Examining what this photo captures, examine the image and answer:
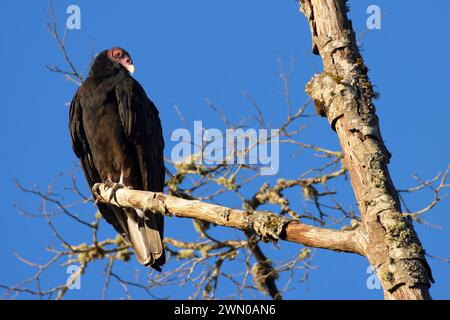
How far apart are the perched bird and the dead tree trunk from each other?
1.87m

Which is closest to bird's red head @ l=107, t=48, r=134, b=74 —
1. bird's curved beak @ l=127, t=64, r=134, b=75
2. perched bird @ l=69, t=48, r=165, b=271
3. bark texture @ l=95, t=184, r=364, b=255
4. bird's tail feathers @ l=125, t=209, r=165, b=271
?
bird's curved beak @ l=127, t=64, r=134, b=75

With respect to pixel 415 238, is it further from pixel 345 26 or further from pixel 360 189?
pixel 345 26

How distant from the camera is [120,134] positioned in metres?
4.91

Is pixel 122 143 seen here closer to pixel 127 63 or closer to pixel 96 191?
pixel 96 191

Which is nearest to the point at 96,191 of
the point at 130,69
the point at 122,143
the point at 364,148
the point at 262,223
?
the point at 122,143

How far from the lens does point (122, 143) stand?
4.92m

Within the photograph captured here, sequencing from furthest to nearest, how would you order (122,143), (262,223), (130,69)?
1. (130,69)
2. (122,143)
3. (262,223)

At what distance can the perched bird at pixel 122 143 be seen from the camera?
15.7 ft

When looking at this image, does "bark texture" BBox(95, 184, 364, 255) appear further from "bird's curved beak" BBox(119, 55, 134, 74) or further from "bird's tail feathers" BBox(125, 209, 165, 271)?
"bird's curved beak" BBox(119, 55, 134, 74)

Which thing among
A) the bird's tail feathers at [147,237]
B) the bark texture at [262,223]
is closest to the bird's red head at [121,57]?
the bird's tail feathers at [147,237]

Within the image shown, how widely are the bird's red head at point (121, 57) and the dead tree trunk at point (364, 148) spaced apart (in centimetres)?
236

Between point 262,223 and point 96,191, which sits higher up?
point 96,191

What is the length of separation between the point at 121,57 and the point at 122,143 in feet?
2.82

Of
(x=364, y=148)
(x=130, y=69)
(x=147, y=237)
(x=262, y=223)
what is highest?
(x=130, y=69)
